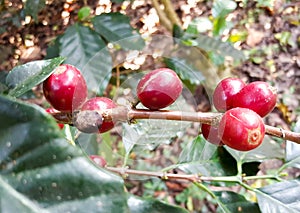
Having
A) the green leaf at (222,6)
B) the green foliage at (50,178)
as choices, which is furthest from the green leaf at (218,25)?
the green foliage at (50,178)

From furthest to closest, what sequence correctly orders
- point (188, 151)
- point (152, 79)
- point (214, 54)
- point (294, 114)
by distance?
point (294, 114)
point (214, 54)
point (188, 151)
point (152, 79)

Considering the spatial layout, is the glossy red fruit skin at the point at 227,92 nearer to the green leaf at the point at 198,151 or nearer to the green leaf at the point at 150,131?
the green leaf at the point at 150,131

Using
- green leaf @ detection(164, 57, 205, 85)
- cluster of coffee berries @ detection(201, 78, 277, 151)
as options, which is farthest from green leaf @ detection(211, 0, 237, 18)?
cluster of coffee berries @ detection(201, 78, 277, 151)

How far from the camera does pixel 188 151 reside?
0.97 m

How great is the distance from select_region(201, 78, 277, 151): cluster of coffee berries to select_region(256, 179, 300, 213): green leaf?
8.6 inches

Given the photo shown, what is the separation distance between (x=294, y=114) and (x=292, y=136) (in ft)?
5.44

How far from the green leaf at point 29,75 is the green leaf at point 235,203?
45cm

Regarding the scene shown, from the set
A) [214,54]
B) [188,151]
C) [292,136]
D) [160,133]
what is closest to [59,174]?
[292,136]

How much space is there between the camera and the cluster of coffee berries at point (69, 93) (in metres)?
→ 0.57

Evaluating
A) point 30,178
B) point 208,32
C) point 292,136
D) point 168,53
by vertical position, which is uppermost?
point 30,178

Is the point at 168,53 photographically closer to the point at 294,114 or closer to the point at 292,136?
the point at 292,136

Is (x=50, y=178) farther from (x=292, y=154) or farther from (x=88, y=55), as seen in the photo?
(x=88, y=55)

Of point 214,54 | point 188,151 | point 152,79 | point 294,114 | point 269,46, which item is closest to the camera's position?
point 152,79

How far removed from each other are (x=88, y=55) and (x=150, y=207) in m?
0.83
